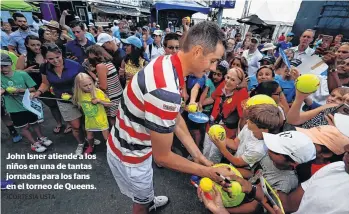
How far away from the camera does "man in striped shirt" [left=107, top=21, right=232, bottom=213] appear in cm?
121

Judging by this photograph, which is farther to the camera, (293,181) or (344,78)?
(344,78)

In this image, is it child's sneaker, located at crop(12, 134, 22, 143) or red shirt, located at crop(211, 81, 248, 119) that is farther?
child's sneaker, located at crop(12, 134, 22, 143)

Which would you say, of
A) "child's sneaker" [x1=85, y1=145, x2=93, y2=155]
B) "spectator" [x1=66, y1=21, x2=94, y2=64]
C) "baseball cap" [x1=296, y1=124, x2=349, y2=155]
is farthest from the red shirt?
"spectator" [x1=66, y1=21, x2=94, y2=64]

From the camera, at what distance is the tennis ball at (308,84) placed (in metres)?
1.89

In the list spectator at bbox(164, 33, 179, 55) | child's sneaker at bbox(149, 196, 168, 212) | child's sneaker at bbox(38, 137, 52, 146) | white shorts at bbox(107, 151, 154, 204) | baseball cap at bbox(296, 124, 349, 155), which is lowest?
child's sneaker at bbox(38, 137, 52, 146)

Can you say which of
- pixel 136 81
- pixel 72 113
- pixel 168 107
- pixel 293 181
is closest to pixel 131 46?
pixel 72 113

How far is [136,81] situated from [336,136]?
172 cm

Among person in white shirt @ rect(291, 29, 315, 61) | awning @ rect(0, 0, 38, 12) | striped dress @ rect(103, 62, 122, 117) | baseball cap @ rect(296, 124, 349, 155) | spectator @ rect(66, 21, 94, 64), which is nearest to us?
baseball cap @ rect(296, 124, 349, 155)

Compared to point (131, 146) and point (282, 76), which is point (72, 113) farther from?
point (282, 76)

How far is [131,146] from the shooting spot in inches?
62.1

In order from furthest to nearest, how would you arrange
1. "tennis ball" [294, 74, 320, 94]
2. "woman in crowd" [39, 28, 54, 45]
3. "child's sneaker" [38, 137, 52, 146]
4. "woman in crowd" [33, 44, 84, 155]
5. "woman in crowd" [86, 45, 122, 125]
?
"woman in crowd" [39, 28, 54, 45], "child's sneaker" [38, 137, 52, 146], "woman in crowd" [86, 45, 122, 125], "woman in crowd" [33, 44, 84, 155], "tennis ball" [294, 74, 320, 94]

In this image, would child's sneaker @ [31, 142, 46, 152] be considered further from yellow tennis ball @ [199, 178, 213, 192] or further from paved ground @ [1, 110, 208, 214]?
yellow tennis ball @ [199, 178, 213, 192]

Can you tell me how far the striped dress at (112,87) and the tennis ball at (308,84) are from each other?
2.61 m

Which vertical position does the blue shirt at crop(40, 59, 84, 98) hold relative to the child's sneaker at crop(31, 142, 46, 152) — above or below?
above
